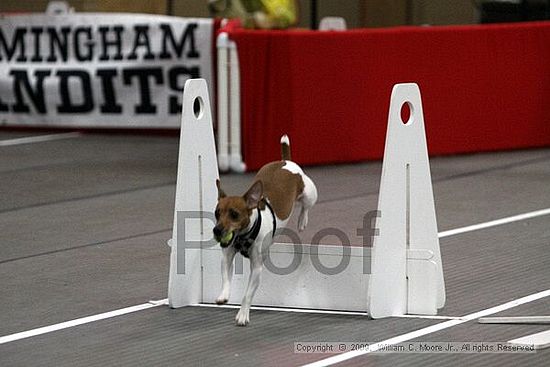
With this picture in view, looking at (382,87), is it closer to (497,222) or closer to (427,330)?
(497,222)

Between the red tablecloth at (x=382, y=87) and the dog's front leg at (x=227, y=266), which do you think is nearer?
the dog's front leg at (x=227, y=266)

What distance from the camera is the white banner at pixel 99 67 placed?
14266 millimetres

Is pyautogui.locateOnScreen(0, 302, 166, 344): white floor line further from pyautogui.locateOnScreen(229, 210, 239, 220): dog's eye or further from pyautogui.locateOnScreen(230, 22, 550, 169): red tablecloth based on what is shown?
pyautogui.locateOnScreen(230, 22, 550, 169): red tablecloth

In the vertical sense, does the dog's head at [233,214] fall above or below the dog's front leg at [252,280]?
above

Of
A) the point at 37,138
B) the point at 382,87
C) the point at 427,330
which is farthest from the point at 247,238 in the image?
the point at 37,138

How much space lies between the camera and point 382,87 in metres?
12.4

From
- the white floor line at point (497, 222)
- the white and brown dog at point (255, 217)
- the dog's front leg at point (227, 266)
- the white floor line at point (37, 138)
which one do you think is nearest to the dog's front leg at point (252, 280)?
the white and brown dog at point (255, 217)

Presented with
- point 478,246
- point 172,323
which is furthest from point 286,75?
point 172,323

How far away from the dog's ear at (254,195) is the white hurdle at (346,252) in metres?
0.65

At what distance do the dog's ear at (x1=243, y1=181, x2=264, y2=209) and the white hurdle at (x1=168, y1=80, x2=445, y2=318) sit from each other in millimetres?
647

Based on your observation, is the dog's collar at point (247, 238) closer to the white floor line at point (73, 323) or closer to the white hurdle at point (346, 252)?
the white hurdle at point (346, 252)

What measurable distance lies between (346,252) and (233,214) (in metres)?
0.85

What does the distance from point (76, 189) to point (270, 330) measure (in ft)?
17.7

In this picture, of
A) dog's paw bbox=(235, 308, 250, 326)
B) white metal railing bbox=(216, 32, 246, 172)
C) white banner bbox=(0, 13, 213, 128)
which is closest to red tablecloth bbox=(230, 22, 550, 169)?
white metal railing bbox=(216, 32, 246, 172)
